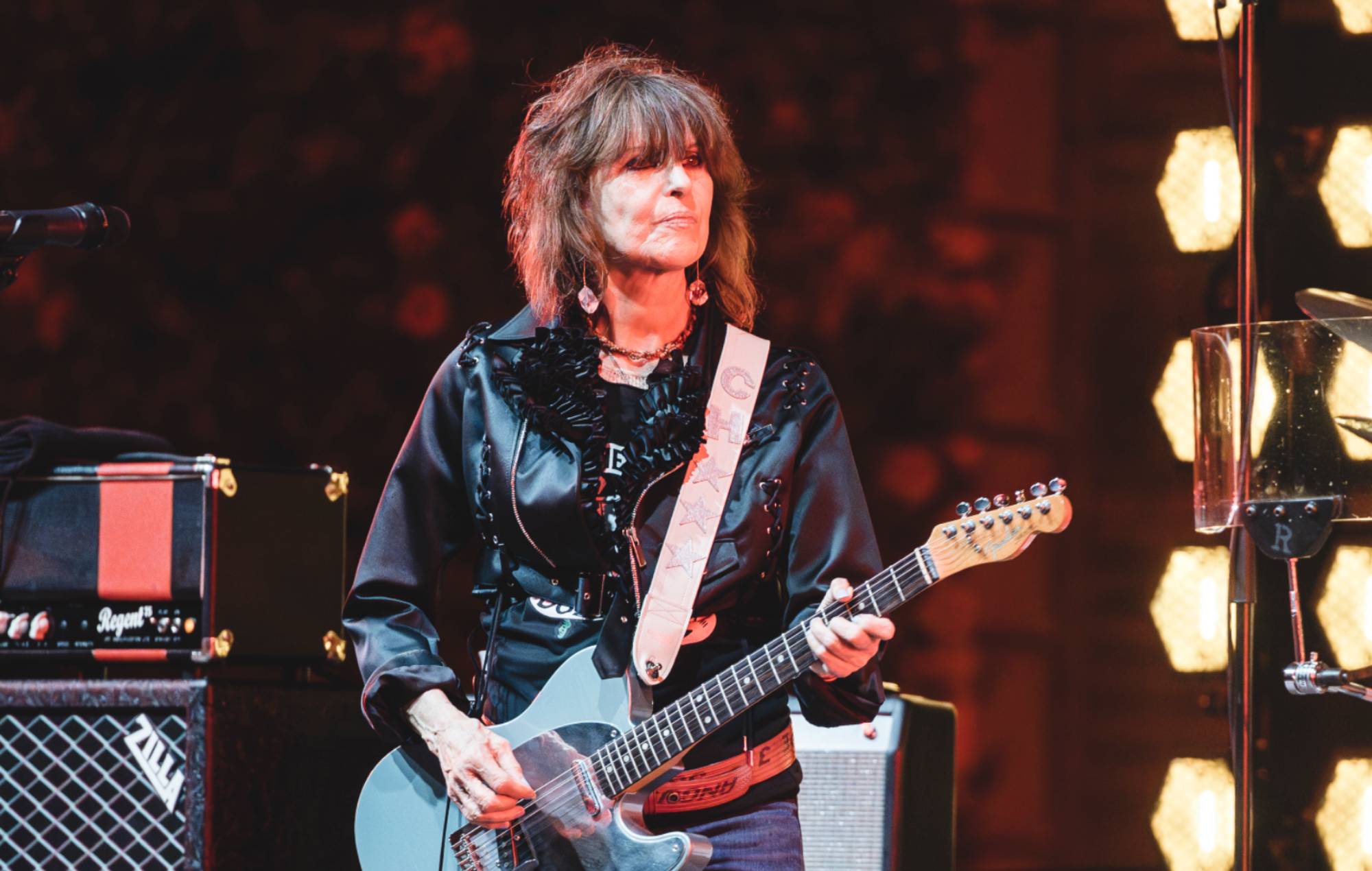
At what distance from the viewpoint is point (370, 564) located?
2186 millimetres

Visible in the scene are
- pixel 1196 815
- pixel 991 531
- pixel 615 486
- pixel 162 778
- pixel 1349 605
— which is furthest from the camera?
pixel 1196 815

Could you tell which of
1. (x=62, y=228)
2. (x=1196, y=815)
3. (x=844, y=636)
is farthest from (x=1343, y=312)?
(x=62, y=228)

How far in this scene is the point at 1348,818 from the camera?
282 centimetres

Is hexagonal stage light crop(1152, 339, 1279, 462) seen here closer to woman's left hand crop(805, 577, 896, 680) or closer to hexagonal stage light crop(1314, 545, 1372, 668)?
hexagonal stage light crop(1314, 545, 1372, 668)

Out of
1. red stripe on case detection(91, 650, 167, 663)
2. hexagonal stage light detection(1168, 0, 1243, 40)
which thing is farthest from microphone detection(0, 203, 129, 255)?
hexagonal stage light detection(1168, 0, 1243, 40)

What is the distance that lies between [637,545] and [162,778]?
106 cm

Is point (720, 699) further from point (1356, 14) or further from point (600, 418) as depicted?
point (1356, 14)

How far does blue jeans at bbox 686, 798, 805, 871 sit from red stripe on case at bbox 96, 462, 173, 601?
119 centimetres

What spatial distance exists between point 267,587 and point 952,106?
7.22 ft

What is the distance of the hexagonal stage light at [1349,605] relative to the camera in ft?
9.13

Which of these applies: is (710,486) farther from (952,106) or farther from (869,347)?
(952,106)

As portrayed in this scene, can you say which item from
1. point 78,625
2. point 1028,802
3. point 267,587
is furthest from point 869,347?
point 78,625

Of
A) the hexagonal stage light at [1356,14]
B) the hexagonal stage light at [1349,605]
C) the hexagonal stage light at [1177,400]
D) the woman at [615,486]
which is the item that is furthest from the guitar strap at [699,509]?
the hexagonal stage light at [1177,400]

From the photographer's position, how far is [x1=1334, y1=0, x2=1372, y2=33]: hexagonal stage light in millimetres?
2859
